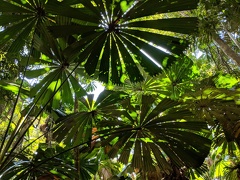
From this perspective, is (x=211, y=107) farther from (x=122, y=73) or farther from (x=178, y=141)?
(x=122, y=73)

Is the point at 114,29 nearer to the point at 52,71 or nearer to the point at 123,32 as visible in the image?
the point at 123,32

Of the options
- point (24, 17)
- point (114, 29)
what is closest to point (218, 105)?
point (114, 29)

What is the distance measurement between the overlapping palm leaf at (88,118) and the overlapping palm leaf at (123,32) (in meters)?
0.44

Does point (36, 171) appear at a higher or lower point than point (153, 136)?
lower

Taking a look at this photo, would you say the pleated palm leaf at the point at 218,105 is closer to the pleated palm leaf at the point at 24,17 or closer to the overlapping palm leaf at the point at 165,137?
the overlapping palm leaf at the point at 165,137

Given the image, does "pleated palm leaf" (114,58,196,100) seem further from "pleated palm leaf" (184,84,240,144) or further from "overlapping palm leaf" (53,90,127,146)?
"overlapping palm leaf" (53,90,127,146)

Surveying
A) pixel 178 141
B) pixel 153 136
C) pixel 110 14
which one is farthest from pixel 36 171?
pixel 110 14

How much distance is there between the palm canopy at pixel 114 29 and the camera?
190 cm

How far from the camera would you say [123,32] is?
2064 millimetres

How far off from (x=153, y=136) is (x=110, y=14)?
1.24 metres

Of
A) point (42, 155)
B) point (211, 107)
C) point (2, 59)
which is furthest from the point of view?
point (2, 59)

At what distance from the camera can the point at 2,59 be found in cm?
400

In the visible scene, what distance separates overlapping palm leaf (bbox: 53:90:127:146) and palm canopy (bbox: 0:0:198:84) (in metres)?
0.42

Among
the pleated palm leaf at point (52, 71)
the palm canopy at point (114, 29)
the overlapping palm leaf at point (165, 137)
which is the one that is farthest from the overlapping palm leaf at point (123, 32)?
the overlapping palm leaf at point (165, 137)
